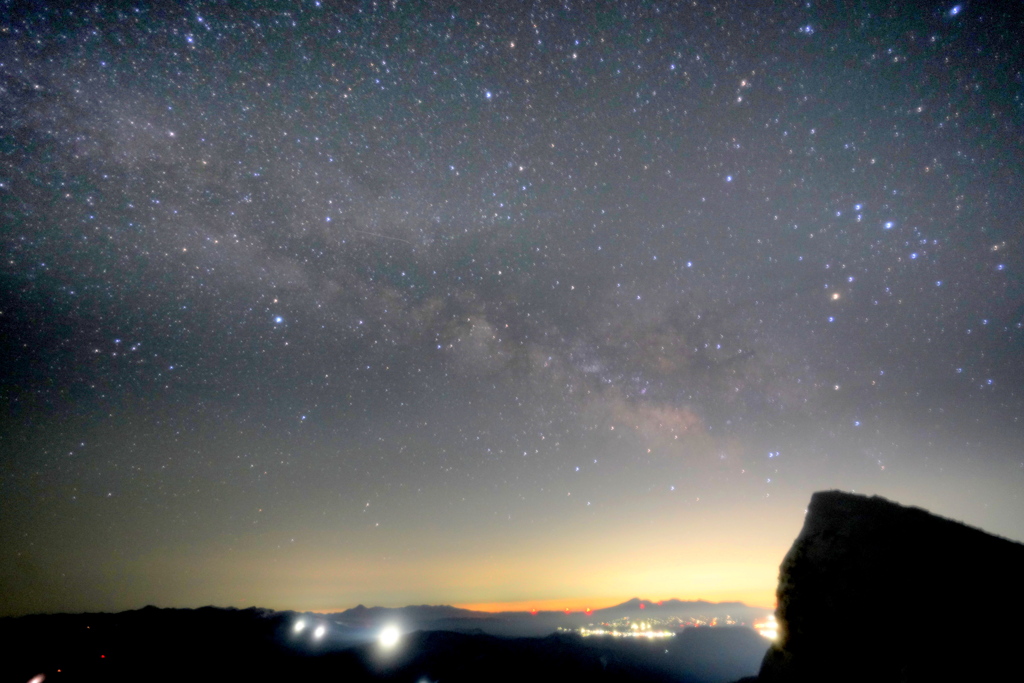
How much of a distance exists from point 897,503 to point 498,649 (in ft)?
271

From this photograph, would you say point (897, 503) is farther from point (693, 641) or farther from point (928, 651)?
point (693, 641)

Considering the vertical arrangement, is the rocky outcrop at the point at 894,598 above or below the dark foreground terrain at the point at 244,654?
above

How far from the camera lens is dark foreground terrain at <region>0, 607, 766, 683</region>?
140 feet

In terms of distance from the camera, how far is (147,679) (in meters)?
40.4

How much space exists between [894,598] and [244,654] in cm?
7178

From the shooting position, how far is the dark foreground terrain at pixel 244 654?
140ft

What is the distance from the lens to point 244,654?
51.7 meters

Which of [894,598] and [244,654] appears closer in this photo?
[894,598]

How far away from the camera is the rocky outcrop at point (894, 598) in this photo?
25.0ft

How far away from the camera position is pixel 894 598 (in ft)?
29.3

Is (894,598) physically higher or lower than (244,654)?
higher

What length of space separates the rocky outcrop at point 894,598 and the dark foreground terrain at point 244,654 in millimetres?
58412

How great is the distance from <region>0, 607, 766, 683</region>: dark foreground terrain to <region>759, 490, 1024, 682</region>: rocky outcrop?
5841 cm

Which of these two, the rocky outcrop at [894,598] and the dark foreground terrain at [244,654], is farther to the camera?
the dark foreground terrain at [244,654]
